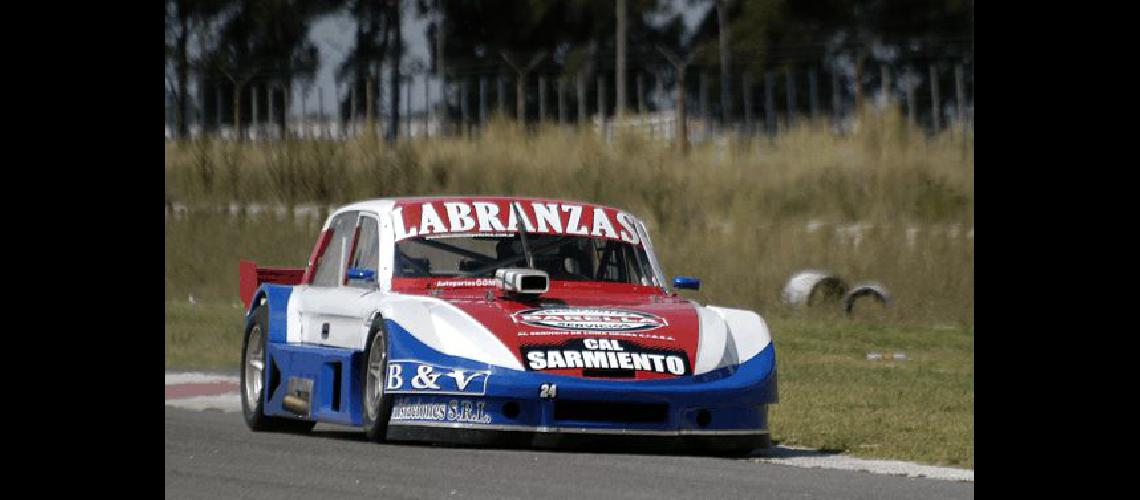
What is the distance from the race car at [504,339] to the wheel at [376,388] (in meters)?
0.01

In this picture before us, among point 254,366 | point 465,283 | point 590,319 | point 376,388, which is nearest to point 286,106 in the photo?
point 254,366

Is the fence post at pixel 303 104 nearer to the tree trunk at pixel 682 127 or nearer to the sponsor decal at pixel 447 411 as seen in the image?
the tree trunk at pixel 682 127

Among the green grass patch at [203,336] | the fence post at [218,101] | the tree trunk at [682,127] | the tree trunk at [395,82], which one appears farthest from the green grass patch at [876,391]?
the fence post at [218,101]

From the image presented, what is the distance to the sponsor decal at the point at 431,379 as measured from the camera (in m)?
9.93

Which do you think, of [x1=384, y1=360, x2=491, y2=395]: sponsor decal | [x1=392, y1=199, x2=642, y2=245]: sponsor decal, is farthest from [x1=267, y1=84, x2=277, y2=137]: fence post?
[x1=384, y1=360, x2=491, y2=395]: sponsor decal

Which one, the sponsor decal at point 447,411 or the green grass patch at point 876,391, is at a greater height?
the sponsor decal at point 447,411

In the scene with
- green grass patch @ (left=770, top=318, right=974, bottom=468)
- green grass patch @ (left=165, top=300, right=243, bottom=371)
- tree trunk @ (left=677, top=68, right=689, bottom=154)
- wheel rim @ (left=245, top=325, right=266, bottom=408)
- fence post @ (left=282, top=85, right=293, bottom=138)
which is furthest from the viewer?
fence post @ (left=282, top=85, right=293, bottom=138)

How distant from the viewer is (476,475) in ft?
33.1

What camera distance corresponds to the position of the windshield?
11.4 meters

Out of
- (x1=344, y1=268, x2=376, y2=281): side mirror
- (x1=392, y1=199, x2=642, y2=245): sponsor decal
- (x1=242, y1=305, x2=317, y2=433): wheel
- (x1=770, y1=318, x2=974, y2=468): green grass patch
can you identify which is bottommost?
(x1=770, y1=318, x2=974, y2=468): green grass patch

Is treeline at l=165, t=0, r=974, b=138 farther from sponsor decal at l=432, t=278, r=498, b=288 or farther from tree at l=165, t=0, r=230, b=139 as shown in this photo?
sponsor decal at l=432, t=278, r=498, b=288

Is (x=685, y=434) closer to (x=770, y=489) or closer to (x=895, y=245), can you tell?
(x=770, y=489)
